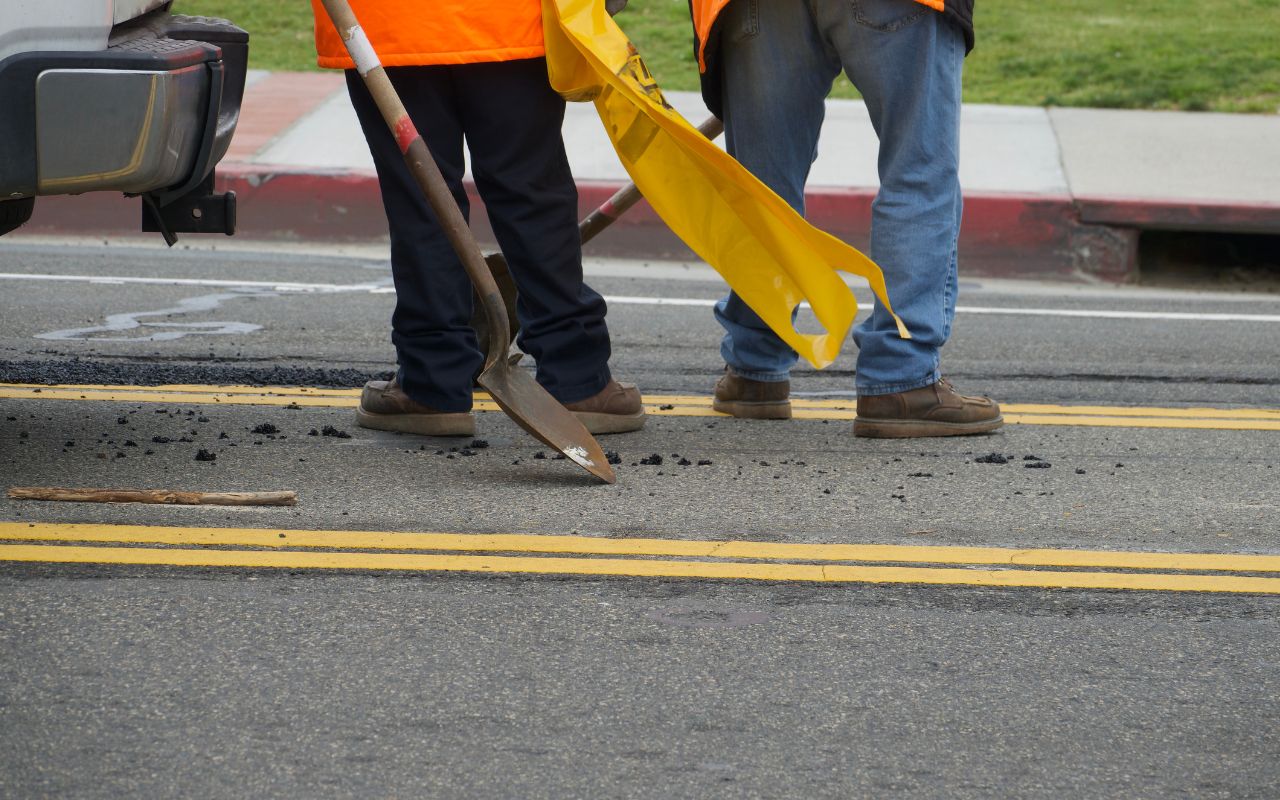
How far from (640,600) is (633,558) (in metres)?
0.24

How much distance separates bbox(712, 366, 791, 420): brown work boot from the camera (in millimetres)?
4434

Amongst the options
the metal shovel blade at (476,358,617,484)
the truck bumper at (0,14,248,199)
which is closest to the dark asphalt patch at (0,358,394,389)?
the metal shovel blade at (476,358,617,484)

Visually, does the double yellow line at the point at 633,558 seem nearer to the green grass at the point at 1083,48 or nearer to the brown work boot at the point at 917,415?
the brown work boot at the point at 917,415

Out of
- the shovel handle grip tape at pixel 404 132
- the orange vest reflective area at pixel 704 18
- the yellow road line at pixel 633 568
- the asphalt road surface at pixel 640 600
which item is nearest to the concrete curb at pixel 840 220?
the asphalt road surface at pixel 640 600

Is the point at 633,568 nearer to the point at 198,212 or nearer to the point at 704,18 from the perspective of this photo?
the point at 198,212

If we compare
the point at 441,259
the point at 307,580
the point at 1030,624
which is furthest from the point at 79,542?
the point at 1030,624

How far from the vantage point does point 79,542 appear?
3.11m

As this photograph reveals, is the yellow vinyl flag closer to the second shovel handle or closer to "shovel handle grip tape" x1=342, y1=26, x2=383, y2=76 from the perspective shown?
"shovel handle grip tape" x1=342, y1=26, x2=383, y2=76

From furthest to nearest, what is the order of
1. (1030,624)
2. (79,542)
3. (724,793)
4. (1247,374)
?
(1247,374), (79,542), (1030,624), (724,793)

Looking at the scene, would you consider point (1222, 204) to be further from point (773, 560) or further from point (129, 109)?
point (129, 109)

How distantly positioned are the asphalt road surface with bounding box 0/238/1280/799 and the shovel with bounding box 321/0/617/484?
0.11 meters

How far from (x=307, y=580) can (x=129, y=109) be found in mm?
1020

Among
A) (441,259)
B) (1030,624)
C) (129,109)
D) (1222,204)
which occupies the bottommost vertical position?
(1222,204)

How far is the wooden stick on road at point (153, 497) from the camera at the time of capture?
3400mm
